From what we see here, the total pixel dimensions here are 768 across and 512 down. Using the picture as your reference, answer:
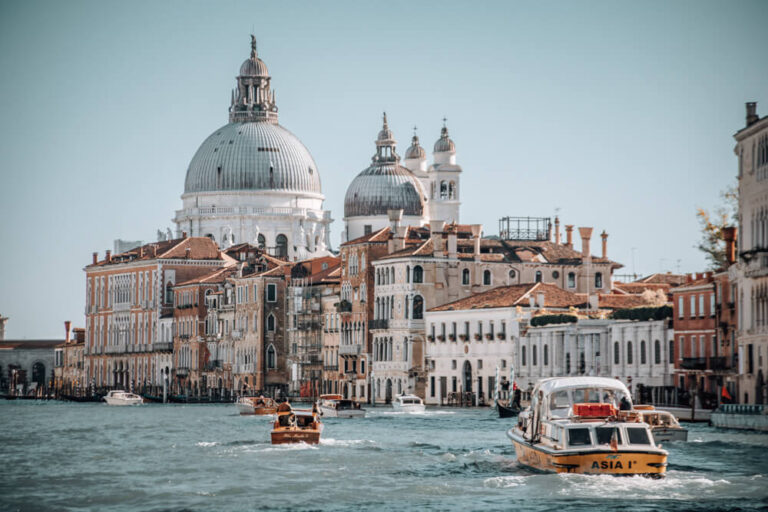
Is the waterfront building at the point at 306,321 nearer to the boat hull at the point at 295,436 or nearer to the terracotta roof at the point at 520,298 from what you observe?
the terracotta roof at the point at 520,298

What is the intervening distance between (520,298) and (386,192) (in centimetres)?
4772

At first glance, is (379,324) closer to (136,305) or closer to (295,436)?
(136,305)

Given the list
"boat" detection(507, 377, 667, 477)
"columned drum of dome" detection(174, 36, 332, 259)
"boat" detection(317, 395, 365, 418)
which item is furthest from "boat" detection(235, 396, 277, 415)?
"columned drum of dome" detection(174, 36, 332, 259)

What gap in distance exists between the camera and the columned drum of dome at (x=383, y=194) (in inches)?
5182

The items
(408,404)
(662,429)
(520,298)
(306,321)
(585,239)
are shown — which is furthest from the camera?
(306,321)

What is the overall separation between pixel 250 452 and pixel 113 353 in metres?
85.9

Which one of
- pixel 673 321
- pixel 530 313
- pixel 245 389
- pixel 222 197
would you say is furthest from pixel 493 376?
pixel 222 197

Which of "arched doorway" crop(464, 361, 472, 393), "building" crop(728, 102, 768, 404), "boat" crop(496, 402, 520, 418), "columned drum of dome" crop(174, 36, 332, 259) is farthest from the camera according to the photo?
"columned drum of dome" crop(174, 36, 332, 259)

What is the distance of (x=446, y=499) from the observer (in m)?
37.7

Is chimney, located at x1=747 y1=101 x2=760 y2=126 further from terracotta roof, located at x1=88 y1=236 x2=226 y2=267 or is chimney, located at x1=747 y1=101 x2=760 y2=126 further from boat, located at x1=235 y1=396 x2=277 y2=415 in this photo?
terracotta roof, located at x1=88 y1=236 x2=226 y2=267

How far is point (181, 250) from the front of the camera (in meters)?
129

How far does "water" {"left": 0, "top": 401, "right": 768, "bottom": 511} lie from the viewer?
36.9m

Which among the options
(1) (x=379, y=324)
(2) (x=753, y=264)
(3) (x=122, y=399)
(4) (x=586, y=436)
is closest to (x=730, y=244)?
(2) (x=753, y=264)

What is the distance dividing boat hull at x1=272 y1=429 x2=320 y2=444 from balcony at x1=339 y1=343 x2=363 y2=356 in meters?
47.1
